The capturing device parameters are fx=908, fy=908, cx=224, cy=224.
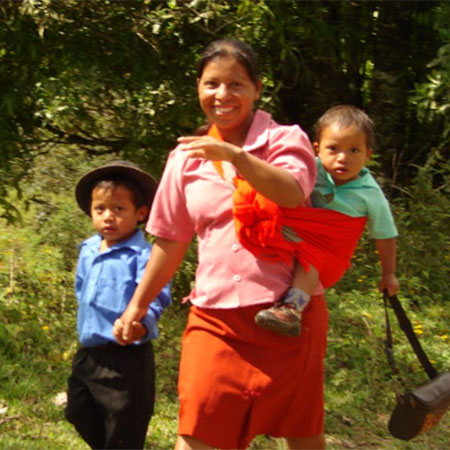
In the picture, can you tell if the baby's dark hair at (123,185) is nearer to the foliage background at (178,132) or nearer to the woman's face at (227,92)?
the woman's face at (227,92)

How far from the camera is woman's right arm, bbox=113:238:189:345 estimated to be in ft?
9.91

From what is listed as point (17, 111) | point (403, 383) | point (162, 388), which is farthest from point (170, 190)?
point (17, 111)

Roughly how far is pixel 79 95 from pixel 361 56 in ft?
7.38

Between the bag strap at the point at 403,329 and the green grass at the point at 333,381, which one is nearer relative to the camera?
the bag strap at the point at 403,329

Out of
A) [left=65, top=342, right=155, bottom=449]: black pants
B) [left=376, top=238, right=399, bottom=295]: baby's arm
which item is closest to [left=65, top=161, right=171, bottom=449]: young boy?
[left=65, top=342, right=155, bottom=449]: black pants

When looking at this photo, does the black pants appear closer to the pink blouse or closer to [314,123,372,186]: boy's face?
the pink blouse

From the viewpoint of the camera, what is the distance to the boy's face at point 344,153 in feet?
9.82

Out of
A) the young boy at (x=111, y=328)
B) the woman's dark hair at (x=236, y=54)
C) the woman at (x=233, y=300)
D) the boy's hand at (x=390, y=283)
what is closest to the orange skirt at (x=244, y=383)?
the woman at (x=233, y=300)

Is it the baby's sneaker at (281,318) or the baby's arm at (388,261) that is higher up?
the baby's arm at (388,261)

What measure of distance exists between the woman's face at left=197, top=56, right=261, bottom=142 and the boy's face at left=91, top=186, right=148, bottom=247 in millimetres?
605

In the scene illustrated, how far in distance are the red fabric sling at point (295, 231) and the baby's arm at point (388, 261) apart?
0.18m

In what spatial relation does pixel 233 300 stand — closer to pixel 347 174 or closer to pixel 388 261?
pixel 347 174

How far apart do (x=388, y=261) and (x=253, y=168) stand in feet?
2.80

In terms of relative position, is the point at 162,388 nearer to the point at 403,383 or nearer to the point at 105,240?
the point at 403,383
